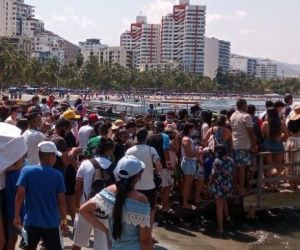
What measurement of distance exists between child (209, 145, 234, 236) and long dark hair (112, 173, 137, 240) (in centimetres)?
541

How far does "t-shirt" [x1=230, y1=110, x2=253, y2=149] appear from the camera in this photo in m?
9.79

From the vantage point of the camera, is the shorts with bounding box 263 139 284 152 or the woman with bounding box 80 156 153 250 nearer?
the woman with bounding box 80 156 153 250

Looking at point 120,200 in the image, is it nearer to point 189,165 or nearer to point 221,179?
point 221,179

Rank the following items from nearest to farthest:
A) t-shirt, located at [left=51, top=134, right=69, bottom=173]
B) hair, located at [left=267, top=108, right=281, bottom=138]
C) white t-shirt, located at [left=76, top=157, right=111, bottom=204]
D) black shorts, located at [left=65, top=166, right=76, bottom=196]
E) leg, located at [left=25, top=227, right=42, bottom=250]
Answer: leg, located at [left=25, top=227, right=42, bottom=250], white t-shirt, located at [left=76, top=157, right=111, bottom=204], t-shirt, located at [left=51, top=134, right=69, bottom=173], black shorts, located at [left=65, top=166, right=76, bottom=196], hair, located at [left=267, top=108, right=281, bottom=138]

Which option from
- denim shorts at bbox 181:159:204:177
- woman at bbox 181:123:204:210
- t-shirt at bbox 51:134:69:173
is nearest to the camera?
t-shirt at bbox 51:134:69:173

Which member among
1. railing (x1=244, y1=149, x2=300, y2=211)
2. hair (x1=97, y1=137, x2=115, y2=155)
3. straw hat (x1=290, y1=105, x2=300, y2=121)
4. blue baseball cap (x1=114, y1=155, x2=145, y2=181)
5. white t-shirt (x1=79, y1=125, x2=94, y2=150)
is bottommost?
railing (x1=244, y1=149, x2=300, y2=211)

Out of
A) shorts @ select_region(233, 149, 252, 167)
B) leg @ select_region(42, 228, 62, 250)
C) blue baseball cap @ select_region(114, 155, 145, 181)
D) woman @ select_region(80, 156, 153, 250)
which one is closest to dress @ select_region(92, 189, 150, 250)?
woman @ select_region(80, 156, 153, 250)

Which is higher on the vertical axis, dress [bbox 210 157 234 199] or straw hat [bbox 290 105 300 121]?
straw hat [bbox 290 105 300 121]

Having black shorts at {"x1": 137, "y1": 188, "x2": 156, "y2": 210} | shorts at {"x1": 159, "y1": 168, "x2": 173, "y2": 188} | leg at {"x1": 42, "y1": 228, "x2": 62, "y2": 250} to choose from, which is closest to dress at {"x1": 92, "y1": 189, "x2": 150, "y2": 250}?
leg at {"x1": 42, "y1": 228, "x2": 62, "y2": 250}

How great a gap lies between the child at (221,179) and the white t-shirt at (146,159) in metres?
1.93

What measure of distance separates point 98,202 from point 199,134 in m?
6.31

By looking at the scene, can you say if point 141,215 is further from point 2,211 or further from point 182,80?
point 182,80

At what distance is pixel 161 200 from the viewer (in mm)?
10117

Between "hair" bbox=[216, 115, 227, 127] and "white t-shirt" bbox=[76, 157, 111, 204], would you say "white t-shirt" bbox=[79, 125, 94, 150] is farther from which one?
"white t-shirt" bbox=[76, 157, 111, 204]
